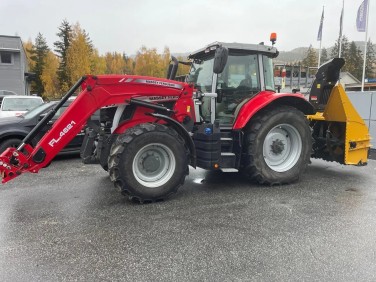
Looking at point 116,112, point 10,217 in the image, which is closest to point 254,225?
point 116,112

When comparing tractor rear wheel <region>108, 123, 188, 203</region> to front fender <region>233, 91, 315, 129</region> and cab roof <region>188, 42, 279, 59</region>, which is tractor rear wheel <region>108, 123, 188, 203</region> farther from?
cab roof <region>188, 42, 279, 59</region>

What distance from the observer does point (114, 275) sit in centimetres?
291

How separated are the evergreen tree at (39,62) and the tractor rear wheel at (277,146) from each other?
46.4 meters

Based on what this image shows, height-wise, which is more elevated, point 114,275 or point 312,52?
point 312,52

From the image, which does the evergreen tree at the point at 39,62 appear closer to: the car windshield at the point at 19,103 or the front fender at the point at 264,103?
the car windshield at the point at 19,103

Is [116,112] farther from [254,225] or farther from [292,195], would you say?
[292,195]

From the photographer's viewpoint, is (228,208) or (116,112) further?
(116,112)

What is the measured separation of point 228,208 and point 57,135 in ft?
8.27

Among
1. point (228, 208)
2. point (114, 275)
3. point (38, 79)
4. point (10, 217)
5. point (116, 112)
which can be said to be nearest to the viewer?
point (114, 275)

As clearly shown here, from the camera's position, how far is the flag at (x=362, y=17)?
938 inches

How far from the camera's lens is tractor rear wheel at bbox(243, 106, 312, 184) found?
17.7 ft

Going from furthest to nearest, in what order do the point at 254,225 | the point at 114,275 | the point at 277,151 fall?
the point at 277,151, the point at 254,225, the point at 114,275

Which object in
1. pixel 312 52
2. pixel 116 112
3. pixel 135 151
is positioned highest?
pixel 312 52

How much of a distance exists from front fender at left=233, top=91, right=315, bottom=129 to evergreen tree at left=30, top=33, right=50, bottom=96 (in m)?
46.3
